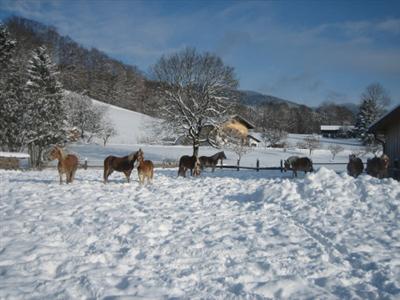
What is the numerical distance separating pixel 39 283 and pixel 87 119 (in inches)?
2343

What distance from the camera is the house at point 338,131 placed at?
3561 inches

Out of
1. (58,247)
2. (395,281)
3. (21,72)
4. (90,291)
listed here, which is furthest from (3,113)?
(395,281)

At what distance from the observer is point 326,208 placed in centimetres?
915

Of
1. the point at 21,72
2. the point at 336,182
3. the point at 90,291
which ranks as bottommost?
the point at 90,291

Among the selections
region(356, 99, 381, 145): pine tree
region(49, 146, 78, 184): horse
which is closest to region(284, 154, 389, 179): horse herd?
region(49, 146, 78, 184): horse

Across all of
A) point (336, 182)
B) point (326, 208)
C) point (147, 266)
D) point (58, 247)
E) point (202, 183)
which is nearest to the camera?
point (147, 266)

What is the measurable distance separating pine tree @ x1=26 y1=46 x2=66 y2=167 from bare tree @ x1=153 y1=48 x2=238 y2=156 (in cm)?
959

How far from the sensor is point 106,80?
9575 cm

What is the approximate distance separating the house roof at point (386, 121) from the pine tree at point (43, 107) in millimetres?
25722

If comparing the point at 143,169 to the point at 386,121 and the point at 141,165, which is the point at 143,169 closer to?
the point at 141,165

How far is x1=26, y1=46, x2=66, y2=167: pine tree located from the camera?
31172mm

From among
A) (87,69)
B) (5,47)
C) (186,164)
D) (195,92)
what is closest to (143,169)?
(186,164)

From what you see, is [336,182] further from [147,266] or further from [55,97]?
[55,97]

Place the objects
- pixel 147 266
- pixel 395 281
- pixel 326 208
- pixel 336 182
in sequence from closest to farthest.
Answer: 1. pixel 395 281
2. pixel 147 266
3. pixel 326 208
4. pixel 336 182
